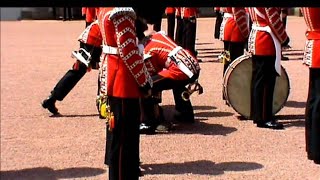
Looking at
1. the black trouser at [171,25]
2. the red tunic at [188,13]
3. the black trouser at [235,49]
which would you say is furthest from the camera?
the black trouser at [171,25]

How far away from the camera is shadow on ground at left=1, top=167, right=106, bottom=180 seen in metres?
3.65

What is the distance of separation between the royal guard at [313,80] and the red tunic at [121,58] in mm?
1115

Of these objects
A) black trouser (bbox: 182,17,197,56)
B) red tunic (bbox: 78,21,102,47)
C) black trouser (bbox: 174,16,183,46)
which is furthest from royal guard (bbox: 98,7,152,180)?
black trouser (bbox: 174,16,183,46)

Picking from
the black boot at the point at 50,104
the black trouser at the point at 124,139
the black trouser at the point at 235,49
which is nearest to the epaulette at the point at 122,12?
the black trouser at the point at 124,139

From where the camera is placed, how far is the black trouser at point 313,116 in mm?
3596

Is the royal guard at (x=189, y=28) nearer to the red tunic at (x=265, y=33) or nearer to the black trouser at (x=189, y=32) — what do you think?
the black trouser at (x=189, y=32)

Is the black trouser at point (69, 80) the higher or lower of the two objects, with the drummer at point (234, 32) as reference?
lower

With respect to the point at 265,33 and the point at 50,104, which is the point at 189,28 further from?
the point at 265,33

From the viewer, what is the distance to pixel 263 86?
4.85 meters

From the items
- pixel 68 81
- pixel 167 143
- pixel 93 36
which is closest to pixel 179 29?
pixel 68 81

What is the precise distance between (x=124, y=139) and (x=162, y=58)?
1.67 meters

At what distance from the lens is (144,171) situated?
3.73 m

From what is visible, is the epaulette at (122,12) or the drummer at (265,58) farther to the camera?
the drummer at (265,58)
